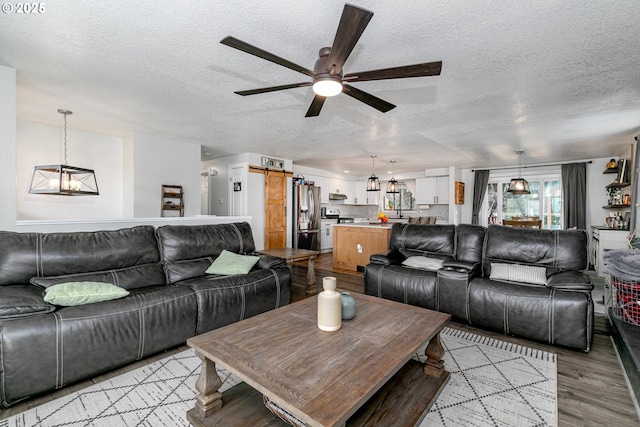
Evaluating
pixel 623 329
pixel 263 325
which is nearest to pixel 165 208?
pixel 263 325

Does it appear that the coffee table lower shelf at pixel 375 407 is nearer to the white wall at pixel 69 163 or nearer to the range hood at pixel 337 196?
the white wall at pixel 69 163

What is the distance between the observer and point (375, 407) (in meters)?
1.65

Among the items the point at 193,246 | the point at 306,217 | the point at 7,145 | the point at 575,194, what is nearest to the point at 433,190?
the point at 575,194

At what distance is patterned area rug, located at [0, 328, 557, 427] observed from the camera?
5.64 feet

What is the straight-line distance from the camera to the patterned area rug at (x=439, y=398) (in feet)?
5.64

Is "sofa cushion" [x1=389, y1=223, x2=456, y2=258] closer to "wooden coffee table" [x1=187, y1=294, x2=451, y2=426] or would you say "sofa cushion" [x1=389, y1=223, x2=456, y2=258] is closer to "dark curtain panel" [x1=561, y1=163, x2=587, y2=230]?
"wooden coffee table" [x1=187, y1=294, x2=451, y2=426]

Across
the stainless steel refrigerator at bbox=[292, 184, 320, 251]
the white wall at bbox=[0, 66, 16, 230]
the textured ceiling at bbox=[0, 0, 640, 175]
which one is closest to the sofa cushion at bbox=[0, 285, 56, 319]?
the white wall at bbox=[0, 66, 16, 230]

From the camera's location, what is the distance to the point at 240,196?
252 inches

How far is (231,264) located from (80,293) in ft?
4.56

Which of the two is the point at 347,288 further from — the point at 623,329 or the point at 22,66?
the point at 22,66

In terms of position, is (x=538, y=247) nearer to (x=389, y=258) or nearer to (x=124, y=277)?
(x=389, y=258)

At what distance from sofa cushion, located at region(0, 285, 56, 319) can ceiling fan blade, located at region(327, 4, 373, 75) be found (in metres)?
2.58

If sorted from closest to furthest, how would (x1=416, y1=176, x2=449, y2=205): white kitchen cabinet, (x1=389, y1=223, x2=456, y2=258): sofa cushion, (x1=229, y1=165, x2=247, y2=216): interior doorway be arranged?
1. (x1=389, y1=223, x2=456, y2=258): sofa cushion
2. (x1=229, y1=165, x2=247, y2=216): interior doorway
3. (x1=416, y1=176, x2=449, y2=205): white kitchen cabinet

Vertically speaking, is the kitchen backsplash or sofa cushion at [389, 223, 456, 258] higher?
the kitchen backsplash
